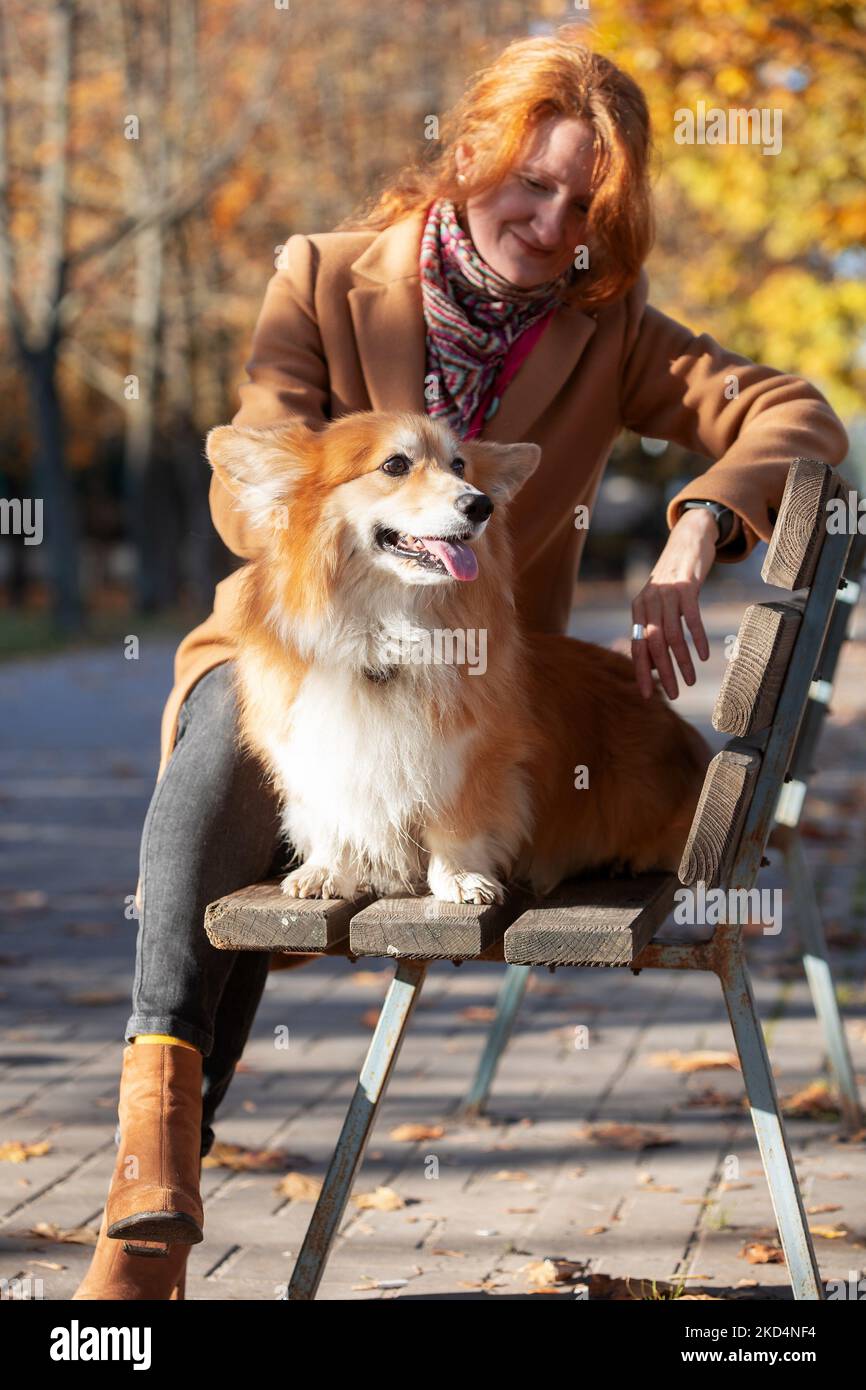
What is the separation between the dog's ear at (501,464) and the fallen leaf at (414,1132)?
Answer: 1.94 metres

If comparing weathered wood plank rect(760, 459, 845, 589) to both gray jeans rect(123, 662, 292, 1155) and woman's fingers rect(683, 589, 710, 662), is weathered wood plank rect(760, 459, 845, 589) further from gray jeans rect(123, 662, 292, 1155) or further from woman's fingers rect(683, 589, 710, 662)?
gray jeans rect(123, 662, 292, 1155)

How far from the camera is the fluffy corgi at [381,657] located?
3109mm

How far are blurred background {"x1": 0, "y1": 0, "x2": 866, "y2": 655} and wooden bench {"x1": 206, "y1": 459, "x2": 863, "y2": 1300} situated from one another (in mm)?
9654

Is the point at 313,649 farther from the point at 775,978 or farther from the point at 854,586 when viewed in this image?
the point at 775,978

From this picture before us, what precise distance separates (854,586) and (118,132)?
2266 centimetres

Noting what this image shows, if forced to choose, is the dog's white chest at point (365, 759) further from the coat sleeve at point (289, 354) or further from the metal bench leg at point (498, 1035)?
the metal bench leg at point (498, 1035)

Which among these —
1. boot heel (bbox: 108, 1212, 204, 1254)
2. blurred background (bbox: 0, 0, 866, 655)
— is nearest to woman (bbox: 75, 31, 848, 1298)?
boot heel (bbox: 108, 1212, 204, 1254)

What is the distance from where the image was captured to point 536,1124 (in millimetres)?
4684

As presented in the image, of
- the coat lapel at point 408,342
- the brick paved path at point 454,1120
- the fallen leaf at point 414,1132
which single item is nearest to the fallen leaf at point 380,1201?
the brick paved path at point 454,1120

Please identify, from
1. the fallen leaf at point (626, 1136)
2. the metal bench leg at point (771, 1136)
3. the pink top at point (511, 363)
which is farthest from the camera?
the fallen leaf at point (626, 1136)

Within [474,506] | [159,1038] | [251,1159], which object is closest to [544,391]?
[474,506]

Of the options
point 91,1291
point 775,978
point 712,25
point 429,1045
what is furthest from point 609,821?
point 712,25

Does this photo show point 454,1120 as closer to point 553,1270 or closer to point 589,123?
point 553,1270

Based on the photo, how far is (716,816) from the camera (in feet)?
9.50
